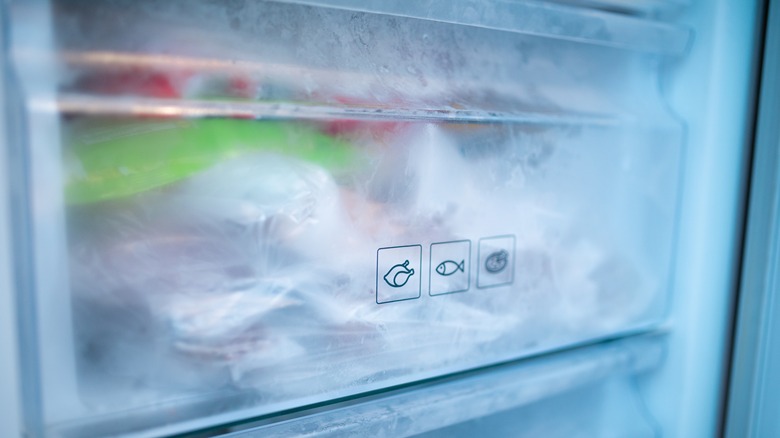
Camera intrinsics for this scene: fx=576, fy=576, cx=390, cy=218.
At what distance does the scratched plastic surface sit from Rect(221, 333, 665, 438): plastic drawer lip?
2cm

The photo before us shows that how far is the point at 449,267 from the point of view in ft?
2.23

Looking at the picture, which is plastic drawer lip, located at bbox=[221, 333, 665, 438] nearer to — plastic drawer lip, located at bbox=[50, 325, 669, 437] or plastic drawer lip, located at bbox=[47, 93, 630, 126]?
plastic drawer lip, located at bbox=[50, 325, 669, 437]

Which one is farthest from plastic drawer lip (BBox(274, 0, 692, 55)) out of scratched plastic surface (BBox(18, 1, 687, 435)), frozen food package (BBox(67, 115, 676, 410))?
frozen food package (BBox(67, 115, 676, 410))

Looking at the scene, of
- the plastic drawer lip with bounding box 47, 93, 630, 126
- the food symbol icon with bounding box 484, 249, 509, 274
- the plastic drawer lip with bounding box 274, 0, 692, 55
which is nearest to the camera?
the plastic drawer lip with bounding box 47, 93, 630, 126

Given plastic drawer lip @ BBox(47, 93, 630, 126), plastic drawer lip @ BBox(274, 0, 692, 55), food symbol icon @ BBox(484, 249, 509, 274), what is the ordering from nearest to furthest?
plastic drawer lip @ BBox(47, 93, 630, 126), plastic drawer lip @ BBox(274, 0, 692, 55), food symbol icon @ BBox(484, 249, 509, 274)

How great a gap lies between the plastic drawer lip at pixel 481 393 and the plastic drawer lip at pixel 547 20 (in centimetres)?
43

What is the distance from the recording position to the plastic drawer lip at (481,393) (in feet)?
2.03

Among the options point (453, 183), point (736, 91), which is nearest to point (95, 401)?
point (453, 183)

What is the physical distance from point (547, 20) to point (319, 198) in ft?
1.16

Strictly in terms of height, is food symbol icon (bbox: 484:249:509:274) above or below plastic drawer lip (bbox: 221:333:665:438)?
above

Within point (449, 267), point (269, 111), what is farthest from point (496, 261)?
point (269, 111)

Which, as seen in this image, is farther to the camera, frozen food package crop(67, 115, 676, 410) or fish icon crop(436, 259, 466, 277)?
fish icon crop(436, 259, 466, 277)

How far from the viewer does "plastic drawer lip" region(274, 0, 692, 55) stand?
2.00ft

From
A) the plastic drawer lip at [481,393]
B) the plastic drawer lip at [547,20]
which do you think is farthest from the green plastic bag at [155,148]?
the plastic drawer lip at [481,393]
